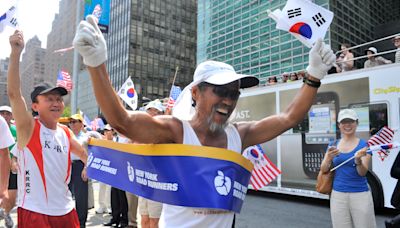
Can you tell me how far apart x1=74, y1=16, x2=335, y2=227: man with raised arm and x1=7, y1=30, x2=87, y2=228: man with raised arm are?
48.5 inches

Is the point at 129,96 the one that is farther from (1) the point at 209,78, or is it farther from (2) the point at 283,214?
(1) the point at 209,78

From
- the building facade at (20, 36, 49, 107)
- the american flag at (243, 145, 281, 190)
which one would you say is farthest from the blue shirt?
the building facade at (20, 36, 49, 107)

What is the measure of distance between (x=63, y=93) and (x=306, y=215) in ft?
19.1

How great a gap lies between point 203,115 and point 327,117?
247 inches

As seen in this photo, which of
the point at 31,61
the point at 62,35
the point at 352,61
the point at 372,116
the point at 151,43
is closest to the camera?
the point at 372,116

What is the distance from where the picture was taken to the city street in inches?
249

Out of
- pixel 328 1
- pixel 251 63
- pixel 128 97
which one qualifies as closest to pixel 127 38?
pixel 251 63

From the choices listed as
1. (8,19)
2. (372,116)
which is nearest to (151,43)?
(372,116)

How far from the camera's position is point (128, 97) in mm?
8781

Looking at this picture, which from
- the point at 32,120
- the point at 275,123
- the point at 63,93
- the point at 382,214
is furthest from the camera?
the point at 382,214

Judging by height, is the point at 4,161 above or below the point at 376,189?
above

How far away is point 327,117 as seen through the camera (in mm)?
7461

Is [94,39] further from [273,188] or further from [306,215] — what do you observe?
[273,188]

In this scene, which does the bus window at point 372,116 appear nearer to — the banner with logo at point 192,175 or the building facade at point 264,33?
the banner with logo at point 192,175
